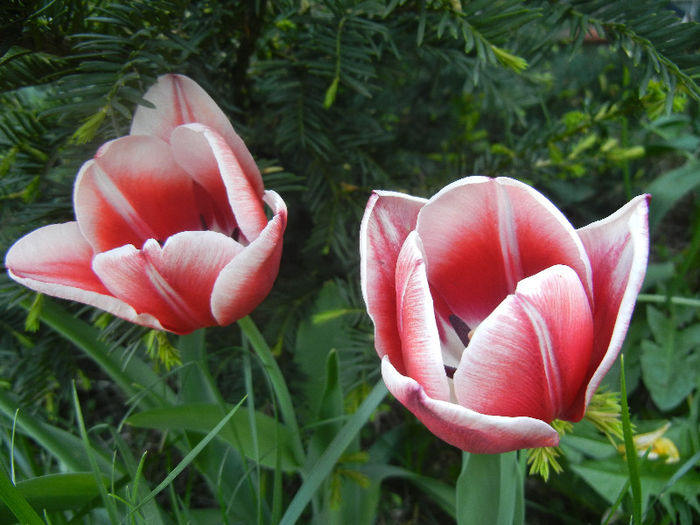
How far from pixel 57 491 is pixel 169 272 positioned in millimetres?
215

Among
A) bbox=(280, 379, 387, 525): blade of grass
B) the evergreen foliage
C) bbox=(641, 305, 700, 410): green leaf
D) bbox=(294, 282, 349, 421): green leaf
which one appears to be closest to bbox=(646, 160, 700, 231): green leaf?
the evergreen foliage

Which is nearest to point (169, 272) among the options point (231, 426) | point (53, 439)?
point (231, 426)

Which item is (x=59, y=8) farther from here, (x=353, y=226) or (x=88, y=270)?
(x=353, y=226)

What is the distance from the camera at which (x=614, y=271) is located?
1.25 feet

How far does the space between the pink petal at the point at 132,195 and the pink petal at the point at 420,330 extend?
0.25 metres

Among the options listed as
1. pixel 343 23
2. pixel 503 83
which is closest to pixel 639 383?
pixel 503 83

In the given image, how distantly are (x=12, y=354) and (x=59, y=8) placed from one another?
0.49 metres

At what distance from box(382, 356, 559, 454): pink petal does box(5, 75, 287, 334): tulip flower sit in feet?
0.47

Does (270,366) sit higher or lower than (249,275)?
lower

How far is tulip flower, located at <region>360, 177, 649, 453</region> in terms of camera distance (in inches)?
13.1

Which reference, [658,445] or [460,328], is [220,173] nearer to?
[460,328]

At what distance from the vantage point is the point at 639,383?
0.94 m

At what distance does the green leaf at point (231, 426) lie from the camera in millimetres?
476

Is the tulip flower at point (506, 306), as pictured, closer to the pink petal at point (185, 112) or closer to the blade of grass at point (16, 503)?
the pink petal at point (185, 112)
